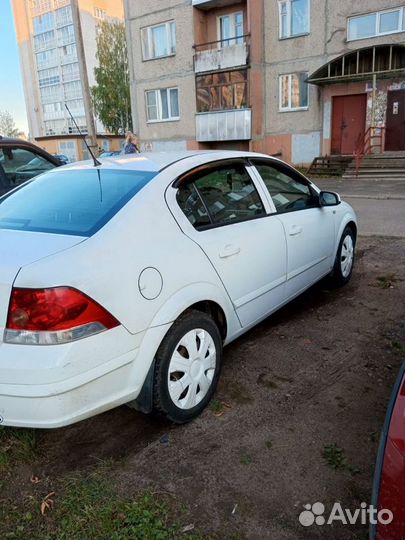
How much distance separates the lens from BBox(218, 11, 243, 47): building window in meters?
21.9

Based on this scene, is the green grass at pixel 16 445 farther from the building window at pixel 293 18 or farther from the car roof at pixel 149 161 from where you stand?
the building window at pixel 293 18

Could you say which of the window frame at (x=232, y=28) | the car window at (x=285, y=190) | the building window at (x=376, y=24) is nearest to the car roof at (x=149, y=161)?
the car window at (x=285, y=190)

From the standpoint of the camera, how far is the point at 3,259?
215cm

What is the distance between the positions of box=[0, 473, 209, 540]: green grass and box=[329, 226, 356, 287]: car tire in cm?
329

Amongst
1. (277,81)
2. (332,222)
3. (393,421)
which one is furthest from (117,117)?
(393,421)

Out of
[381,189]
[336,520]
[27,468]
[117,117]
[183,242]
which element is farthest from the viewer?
[117,117]

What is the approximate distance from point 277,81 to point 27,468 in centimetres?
2098

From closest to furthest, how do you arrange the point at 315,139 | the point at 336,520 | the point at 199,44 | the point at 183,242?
the point at 336,520 → the point at 183,242 → the point at 315,139 → the point at 199,44

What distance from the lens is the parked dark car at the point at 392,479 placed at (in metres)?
1.45

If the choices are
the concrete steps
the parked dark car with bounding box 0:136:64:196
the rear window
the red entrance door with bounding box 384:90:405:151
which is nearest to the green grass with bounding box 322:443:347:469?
the rear window

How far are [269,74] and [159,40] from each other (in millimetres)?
6881

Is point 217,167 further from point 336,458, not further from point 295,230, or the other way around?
point 336,458

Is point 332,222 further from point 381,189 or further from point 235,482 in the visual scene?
point 381,189

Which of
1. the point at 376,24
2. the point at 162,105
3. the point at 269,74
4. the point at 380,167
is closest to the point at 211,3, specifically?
the point at 269,74
